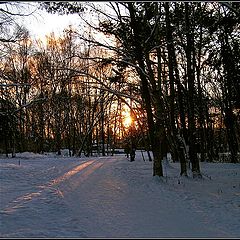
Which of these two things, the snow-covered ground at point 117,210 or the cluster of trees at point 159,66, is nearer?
the snow-covered ground at point 117,210

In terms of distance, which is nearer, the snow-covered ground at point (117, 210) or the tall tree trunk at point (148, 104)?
the snow-covered ground at point (117, 210)

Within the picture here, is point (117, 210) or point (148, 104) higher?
point (148, 104)

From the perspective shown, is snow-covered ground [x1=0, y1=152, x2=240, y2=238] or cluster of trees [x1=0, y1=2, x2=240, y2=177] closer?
snow-covered ground [x1=0, y1=152, x2=240, y2=238]

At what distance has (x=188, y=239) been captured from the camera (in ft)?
20.8

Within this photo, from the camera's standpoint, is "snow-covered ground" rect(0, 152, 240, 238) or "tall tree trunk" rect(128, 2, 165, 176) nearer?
"snow-covered ground" rect(0, 152, 240, 238)

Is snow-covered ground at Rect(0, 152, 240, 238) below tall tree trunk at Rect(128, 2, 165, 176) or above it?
below

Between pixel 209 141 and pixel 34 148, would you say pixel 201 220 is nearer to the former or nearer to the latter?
pixel 209 141

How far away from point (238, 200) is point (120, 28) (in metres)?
9.80

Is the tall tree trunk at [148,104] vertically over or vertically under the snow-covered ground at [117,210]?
over

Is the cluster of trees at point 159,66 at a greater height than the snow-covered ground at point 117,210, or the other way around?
the cluster of trees at point 159,66

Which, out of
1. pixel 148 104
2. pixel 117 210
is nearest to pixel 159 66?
pixel 148 104

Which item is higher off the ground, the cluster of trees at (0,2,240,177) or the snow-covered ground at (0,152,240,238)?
the cluster of trees at (0,2,240,177)

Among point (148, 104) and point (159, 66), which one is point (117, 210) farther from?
point (159, 66)

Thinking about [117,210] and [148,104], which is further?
[148,104]
